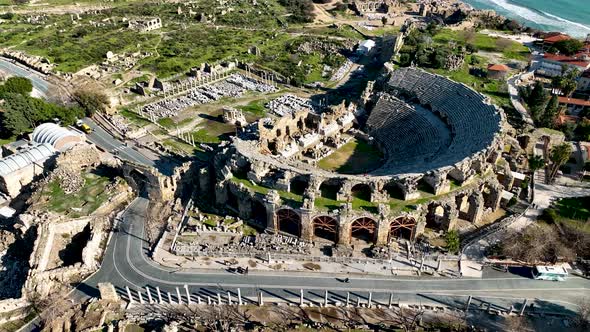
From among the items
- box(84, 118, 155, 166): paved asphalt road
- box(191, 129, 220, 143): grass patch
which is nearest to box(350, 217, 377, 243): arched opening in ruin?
box(84, 118, 155, 166): paved asphalt road

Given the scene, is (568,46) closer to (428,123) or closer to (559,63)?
(559,63)

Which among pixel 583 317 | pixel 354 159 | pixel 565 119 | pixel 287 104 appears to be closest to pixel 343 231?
pixel 354 159

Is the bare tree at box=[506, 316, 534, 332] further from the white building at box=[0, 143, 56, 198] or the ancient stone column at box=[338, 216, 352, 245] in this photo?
the white building at box=[0, 143, 56, 198]

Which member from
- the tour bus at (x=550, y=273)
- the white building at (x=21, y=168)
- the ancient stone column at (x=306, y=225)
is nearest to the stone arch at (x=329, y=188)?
the ancient stone column at (x=306, y=225)

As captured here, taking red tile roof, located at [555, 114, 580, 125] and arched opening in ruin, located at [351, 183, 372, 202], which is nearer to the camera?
arched opening in ruin, located at [351, 183, 372, 202]

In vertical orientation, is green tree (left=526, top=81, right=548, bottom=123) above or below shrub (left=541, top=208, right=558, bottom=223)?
above

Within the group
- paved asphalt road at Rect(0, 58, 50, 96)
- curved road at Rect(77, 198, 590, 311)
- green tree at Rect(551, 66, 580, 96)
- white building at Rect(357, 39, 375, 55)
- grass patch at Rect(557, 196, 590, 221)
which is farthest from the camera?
white building at Rect(357, 39, 375, 55)
